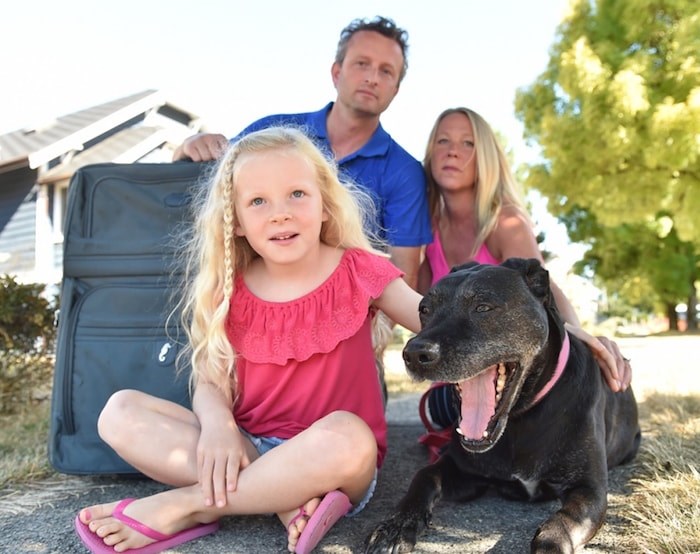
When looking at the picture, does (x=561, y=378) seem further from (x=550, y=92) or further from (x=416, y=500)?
(x=550, y=92)

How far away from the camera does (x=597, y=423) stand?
8.20 feet

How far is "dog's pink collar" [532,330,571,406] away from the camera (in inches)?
94.4

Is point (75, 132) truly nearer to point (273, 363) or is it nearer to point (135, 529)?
point (273, 363)

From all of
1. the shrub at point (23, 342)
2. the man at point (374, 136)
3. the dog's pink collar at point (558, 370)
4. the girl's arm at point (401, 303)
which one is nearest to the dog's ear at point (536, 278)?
the dog's pink collar at point (558, 370)

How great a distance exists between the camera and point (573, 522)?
2.06 m

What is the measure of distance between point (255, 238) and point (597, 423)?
4.84ft

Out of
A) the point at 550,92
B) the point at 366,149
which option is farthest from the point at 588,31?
the point at 366,149

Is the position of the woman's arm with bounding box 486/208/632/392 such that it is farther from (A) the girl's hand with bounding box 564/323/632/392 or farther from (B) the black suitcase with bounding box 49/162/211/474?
(B) the black suitcase with bounding box 49/162/211/474

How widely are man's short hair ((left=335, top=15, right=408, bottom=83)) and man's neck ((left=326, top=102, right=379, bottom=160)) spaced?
0.41 metres

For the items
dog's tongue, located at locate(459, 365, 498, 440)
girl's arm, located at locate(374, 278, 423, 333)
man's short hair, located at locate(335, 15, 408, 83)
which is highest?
man's short hair, located at locate(335, 15, 408, 83)

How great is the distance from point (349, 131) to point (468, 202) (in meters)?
0.85

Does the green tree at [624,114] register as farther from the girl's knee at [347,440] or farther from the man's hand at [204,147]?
the girl's knee at [347,440]

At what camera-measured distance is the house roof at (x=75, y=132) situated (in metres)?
13.6

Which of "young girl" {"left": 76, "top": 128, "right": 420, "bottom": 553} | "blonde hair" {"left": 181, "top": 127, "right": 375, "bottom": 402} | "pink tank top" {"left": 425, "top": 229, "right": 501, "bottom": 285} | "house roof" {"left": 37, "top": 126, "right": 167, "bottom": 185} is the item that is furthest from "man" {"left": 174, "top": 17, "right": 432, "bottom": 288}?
"house roof" {"left": 37, "top": 126, "right": 167, "bottom": 185}
